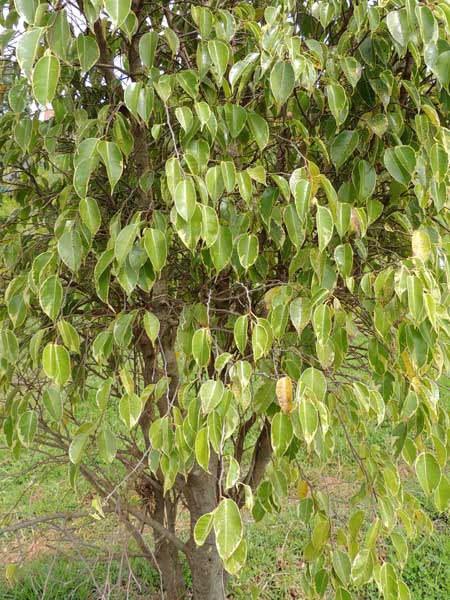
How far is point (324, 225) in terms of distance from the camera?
4.01 ft

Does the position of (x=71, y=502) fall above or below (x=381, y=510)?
below

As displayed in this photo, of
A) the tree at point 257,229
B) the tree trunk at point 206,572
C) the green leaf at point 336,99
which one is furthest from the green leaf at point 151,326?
the tree trunk at point 206,572

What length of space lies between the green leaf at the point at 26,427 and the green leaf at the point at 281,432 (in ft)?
1.81

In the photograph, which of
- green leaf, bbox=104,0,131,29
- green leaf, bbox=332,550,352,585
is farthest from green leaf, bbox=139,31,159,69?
green leaf, bbox=332,550,352,585

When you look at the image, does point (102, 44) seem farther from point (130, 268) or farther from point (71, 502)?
point (71, 502)

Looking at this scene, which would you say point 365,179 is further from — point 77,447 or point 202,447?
point 77,447

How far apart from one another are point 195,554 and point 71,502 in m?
1.93

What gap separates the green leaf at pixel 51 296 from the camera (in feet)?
4.10

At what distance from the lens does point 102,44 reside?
1.54 meters

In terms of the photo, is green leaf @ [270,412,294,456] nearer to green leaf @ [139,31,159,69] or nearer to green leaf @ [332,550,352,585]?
green leaf @ [332,550,352,585]

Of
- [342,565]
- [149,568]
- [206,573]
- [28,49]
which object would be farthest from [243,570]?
[28,49]

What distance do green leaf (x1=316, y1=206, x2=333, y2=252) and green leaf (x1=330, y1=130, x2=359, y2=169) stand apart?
8.9 inches

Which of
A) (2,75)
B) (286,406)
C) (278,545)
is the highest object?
(2,75)

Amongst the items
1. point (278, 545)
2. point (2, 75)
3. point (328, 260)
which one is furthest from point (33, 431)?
point (278, 545)
